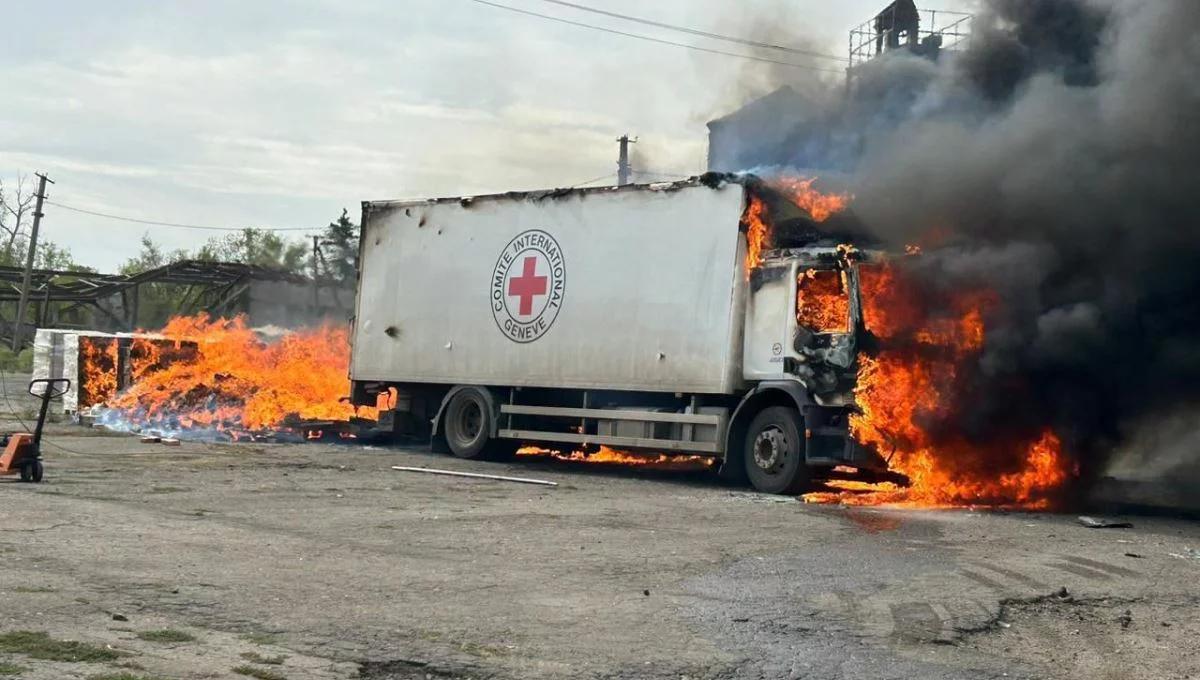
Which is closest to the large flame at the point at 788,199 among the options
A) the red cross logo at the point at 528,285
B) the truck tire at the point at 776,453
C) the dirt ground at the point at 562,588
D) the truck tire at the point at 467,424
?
the truck tire at the point at 776,453

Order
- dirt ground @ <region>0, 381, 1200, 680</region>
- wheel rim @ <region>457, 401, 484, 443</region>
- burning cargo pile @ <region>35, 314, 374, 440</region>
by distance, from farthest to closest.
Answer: burning cargo pile @ <region>35, 314, 374, 440</region> → wheel rim @ <region>457, 401, 484, 443</region> → dirt ground @ <region>0, 381, 1200, 680</region>

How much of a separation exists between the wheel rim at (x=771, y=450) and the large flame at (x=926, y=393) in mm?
508

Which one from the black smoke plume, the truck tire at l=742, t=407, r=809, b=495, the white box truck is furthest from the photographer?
the white box truck

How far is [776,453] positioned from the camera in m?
13.4

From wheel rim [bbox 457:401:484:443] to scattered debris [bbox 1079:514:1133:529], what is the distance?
8.63 meters

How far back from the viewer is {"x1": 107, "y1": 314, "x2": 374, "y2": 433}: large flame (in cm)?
2062

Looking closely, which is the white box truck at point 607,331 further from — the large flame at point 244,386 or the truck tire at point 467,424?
the large flame at point 244,386

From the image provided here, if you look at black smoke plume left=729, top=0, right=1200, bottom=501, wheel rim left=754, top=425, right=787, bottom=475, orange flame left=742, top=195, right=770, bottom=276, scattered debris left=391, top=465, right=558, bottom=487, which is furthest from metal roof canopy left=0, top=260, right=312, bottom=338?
black smoke plume left=729, top=0, right=1200, bottom=501

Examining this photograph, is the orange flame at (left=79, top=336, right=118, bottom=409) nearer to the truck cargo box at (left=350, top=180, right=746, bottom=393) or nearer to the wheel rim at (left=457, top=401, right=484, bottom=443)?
the truck cargo box at (left=350, top=180, right=746, bottom=393)

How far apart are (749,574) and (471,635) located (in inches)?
103

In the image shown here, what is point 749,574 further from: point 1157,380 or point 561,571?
point 1157,380

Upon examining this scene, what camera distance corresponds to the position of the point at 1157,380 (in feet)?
42.7

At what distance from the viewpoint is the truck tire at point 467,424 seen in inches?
674

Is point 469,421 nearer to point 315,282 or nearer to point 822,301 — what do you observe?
point 822,301
